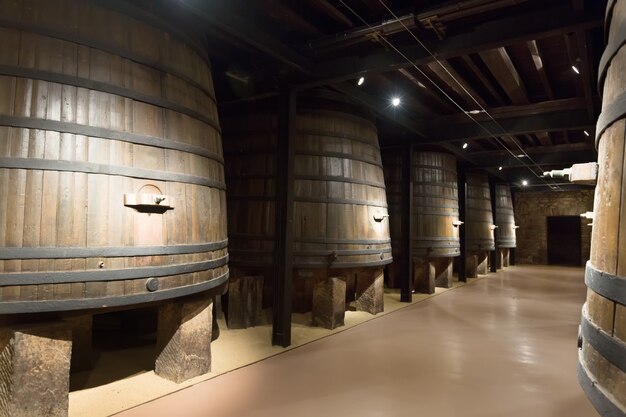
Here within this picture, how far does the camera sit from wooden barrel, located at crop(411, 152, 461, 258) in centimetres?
810

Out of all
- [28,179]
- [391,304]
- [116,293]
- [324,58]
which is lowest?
[391,304]

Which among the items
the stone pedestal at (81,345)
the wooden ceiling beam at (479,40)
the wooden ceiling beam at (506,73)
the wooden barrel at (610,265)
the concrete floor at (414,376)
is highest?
the wooden ceiling beam at (506,73)

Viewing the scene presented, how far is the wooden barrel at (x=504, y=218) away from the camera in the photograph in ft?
44.6

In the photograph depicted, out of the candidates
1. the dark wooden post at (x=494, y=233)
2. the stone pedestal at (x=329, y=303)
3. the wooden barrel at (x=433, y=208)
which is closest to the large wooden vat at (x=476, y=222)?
the dark wooden post at (x=494, y=233)

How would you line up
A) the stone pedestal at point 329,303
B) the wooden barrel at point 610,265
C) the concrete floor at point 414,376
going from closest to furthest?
the wooden barrel at point 610,265 < the concrete floor at point 414,376 < the stone pedestal at point 329,303

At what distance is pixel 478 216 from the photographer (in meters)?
11.1

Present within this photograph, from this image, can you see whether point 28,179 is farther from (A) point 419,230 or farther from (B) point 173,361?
(A) point 419,230

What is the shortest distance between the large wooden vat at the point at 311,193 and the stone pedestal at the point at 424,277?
126 inches

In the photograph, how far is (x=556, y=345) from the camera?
478 centimetres

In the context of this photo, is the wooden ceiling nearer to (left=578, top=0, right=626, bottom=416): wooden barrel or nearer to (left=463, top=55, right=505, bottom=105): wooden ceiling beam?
(left=463, top=55, right=505, bottom=105): wooden ceiling beam

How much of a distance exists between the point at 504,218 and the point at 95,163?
1417cm

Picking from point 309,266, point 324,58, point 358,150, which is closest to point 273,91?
Result: point 324,58

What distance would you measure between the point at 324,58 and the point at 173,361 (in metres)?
3.66

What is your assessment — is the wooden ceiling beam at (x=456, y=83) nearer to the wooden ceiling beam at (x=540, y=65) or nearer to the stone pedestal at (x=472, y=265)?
the wooden ceiling beam at (x=540, y=65)
